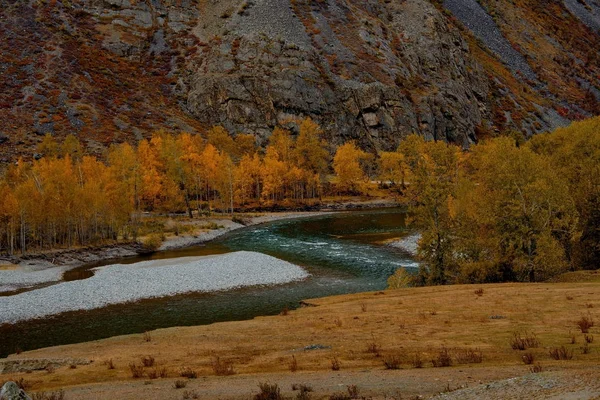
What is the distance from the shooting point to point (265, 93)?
180500 millimetres

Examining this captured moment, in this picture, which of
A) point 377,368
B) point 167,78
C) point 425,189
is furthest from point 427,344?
point 167,78

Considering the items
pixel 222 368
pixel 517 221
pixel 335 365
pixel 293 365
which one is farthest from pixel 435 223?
pixel 222 368

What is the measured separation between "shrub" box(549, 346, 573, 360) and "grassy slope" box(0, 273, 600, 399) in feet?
0.97

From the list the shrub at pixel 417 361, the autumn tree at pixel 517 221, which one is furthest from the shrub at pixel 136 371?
the autumn tree at pixel 517 221

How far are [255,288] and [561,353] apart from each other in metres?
34.3

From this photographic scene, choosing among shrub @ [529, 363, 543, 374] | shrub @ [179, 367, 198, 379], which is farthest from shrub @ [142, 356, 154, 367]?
shrub @ [529, 363, 543, 374]

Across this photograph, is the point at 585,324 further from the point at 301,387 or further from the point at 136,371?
the point at 136,371

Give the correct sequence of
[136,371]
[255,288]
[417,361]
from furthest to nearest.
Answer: [255,288], [136,371], [417,361]

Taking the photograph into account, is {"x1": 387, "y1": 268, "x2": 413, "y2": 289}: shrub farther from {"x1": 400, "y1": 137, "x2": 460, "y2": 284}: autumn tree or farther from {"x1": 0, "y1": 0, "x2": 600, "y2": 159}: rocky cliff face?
{"x1": 0, "y1": 0, "x2": 600, "y2": 159}: rocky cliff face

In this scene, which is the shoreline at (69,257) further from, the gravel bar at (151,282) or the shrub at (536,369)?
the shrub at (536,369)

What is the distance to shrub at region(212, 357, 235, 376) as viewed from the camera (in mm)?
18328

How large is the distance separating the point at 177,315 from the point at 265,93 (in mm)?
151195

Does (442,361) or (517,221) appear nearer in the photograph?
(442,361)

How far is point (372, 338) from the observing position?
21.8m
